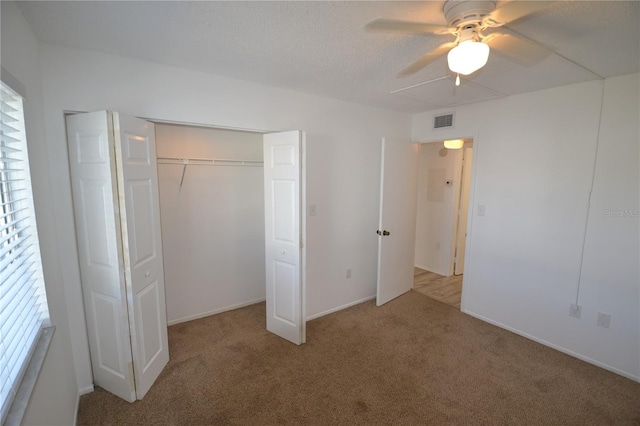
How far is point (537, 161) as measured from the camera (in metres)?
2.76

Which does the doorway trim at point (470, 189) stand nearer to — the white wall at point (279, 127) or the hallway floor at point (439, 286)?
the hallway floor at point (439, 286)

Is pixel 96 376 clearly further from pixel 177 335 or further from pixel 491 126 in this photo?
pixel 491 126

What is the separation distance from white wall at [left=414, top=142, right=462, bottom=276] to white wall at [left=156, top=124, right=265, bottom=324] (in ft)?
9.36

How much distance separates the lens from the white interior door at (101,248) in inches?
70.8

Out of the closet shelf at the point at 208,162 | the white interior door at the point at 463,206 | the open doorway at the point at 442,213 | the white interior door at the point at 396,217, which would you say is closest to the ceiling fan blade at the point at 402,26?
the white interior door at the point at 396,217

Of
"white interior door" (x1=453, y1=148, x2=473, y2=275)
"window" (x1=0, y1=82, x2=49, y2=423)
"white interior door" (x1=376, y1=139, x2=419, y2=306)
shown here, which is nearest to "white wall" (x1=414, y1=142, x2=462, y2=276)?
"white interior door" (x1=453, y1=148, x2=473, y2=275)

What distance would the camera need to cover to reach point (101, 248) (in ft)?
6.24

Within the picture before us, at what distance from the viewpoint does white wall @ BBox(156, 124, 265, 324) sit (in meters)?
2.94

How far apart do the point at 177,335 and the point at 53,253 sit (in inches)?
58.3

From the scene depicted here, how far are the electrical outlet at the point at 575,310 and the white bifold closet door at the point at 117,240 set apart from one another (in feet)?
11.8

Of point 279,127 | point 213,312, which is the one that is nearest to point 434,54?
point 279,127

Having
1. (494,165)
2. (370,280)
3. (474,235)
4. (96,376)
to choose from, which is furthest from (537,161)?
(96,376)

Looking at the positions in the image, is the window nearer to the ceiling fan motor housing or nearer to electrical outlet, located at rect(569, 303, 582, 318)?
the ceiling fan motor housing

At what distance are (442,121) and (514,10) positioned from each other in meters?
2.27
